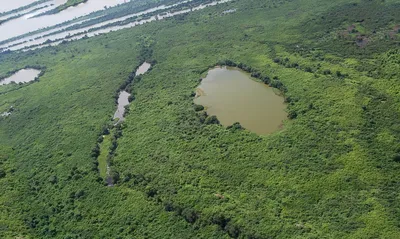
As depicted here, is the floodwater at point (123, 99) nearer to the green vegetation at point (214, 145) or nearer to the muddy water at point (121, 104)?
the muddy water at point (121, 104)

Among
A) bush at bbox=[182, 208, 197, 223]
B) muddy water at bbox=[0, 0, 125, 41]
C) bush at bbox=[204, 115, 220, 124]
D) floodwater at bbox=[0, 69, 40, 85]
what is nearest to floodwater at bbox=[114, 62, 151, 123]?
bush at bbox=[204, 115, 220, 124]

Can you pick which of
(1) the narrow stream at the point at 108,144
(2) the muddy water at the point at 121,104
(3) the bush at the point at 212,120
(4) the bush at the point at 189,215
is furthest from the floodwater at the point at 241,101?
(4) the bush at the point at 189,215

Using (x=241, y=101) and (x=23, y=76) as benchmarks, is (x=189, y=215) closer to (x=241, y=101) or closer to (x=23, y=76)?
(x=241, y=101)

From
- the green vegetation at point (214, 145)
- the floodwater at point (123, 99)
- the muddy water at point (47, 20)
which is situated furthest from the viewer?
the muddy water at point (47, 20)

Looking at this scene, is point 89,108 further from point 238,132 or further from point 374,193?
point 374,193

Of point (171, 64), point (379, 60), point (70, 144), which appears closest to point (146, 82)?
point (171, 64)
